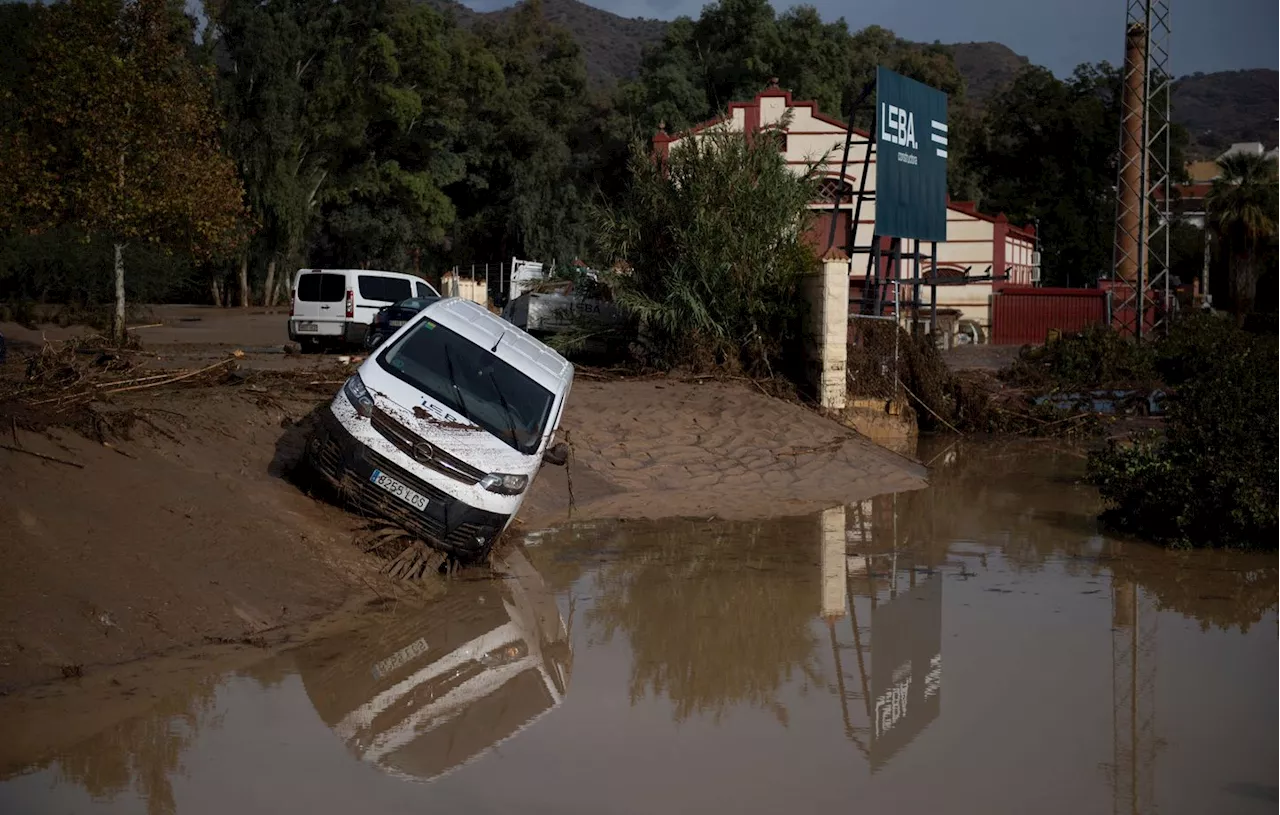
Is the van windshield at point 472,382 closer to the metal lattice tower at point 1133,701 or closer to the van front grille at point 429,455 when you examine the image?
the van front grille at point 429,455

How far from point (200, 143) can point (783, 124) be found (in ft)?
42.1

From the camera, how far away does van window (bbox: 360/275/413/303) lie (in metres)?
27.0

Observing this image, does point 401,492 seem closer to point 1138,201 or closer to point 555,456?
point 555,456

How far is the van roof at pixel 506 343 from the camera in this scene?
11.5 metres

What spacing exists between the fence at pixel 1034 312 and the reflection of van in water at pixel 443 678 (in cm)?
3302

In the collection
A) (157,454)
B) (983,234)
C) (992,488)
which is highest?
(983,234)

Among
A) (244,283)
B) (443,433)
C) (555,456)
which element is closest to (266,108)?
(244,283)

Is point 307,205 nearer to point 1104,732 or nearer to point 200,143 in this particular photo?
point 200,143

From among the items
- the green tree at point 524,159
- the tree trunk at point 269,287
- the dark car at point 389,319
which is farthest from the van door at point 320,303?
the green tree at point 524,159

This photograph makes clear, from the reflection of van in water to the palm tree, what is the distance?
177 feet

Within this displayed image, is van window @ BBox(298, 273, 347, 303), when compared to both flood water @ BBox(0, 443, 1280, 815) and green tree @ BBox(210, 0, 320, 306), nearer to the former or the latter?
flood water @ BBox(0, 443, 1280, 815)

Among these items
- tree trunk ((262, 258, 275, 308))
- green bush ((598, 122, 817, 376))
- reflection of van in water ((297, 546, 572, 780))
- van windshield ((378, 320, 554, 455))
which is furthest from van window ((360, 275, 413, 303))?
tree trunk ((262, 258, 275, 308))

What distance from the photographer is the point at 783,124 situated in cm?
2339

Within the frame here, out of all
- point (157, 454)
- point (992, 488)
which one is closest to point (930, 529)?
point (992, 488)
